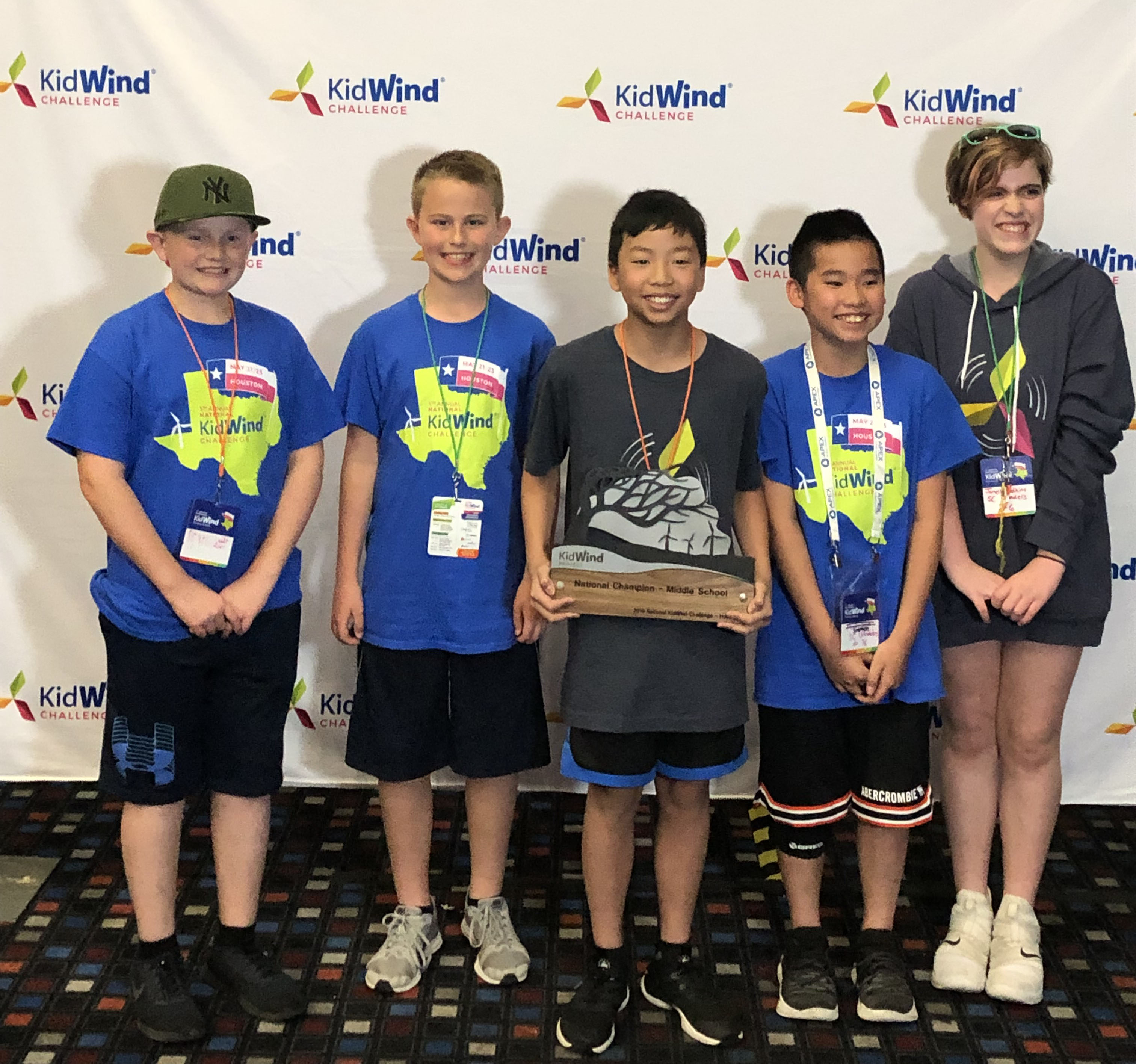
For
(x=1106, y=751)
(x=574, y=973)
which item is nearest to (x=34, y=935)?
(x=574, y=973)

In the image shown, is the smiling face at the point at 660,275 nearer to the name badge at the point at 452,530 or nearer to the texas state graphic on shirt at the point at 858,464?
the texas state graphic on shirt at the point at 858,464

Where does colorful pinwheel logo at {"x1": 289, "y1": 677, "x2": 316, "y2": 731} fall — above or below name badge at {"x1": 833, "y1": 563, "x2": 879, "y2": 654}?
below

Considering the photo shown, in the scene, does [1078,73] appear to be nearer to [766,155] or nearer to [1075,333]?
[766,155]

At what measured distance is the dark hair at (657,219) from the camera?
201 cm

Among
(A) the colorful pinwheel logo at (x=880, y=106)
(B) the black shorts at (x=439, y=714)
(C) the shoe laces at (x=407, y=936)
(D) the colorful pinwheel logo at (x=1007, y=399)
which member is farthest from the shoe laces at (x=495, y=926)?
(A) the colorful pinwheel logo at (x=880, y=106)

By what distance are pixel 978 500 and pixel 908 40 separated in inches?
49.9

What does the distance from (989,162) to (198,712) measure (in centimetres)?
183

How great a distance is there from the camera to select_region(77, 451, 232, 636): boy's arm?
2.00m

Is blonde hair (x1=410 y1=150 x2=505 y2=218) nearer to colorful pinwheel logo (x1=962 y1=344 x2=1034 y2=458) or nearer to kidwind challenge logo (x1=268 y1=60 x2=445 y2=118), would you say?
kidwind challenge logo (x1=268 y1=60 x2=445 y2=118)

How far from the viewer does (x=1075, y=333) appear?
7.51 feet

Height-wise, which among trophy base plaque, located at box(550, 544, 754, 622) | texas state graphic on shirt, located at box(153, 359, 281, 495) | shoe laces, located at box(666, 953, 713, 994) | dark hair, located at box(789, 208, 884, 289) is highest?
dark hair, located at box(789, 208, 884, 289)

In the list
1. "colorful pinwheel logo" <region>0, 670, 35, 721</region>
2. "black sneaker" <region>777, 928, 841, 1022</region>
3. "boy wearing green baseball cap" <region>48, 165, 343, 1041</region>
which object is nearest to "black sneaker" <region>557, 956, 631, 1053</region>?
"black sneaker" <region>777, 928, 841, 1022</region>

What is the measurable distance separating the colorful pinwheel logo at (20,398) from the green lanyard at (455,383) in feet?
4.49

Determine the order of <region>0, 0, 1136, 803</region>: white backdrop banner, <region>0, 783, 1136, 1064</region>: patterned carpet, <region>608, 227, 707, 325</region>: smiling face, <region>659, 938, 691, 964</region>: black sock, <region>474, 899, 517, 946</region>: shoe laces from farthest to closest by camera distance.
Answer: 1. <region>0, 0, 1136, 803</region>: white backdrop banner
2. <region>474, 899, 517, 946</region>: shoe laces
3. <region>659, 938, 691, 964</region>: black sock
4. <region>0, 783, 1136, 1064</region>: patterned carpet
5. <region>608, 227, 707, 325</region>: smiling face
